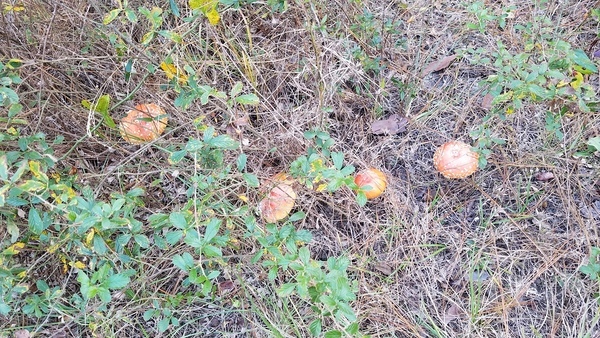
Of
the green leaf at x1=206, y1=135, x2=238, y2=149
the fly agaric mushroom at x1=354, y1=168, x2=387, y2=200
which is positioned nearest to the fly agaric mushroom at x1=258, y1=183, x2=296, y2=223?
the fly agaric mushroom at x1=354, y1=168, x2=387, y2=200

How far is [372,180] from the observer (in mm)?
2303

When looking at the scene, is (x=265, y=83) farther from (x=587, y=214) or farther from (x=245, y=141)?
(x=587, y=214)

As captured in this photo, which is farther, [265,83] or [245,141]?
[265,83]

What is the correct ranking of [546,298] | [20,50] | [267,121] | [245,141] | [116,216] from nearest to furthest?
[116,216] < [245,141] < [546,298] < [20,50] < [267,121]

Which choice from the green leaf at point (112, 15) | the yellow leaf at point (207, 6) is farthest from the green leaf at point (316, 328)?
the green leaf at point (112, 15)

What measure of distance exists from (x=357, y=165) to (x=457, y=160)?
0.50 m

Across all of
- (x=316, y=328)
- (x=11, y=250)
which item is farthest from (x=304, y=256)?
(x=11, y=250)

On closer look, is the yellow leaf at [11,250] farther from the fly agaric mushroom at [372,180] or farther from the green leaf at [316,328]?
the fly agaric mushroom at [372,180]

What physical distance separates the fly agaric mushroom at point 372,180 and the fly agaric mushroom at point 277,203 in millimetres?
325

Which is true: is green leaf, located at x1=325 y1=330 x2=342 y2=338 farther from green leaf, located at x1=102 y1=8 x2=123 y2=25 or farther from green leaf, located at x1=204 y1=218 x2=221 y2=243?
green leaf, located at x1=102 y1=8 x2=123 y2=25

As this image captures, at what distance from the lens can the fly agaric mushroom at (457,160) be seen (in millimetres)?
2359

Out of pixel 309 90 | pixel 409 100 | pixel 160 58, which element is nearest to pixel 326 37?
pixel 309 90

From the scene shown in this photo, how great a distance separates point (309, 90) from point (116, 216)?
1366 mm

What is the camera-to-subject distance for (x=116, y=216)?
1639mm
